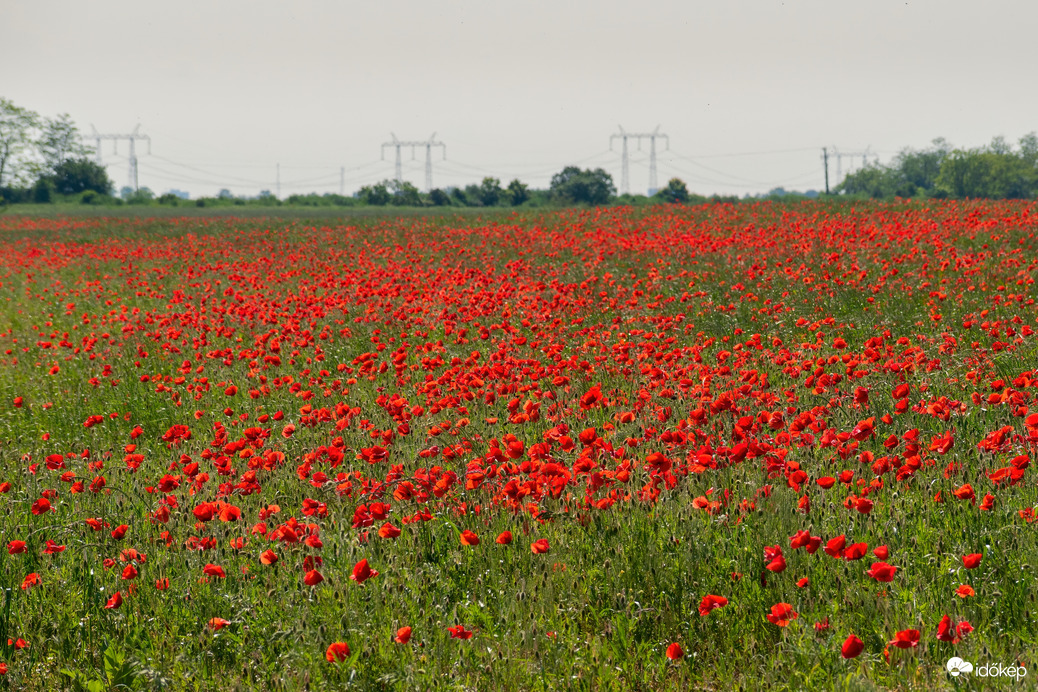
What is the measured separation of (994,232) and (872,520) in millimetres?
12704

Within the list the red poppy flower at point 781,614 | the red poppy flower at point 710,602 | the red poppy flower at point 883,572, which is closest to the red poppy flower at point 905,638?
the red poppy flower at point 883,572

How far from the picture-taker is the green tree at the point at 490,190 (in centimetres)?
7625

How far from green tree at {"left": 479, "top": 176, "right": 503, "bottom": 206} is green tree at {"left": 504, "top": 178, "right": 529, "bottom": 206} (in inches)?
44.4

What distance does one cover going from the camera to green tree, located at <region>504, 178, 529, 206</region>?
7494 cm

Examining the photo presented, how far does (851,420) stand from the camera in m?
5.42

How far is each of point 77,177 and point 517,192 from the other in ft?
160

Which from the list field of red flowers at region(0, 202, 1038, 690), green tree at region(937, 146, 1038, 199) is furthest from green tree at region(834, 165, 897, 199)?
field of red flowers at region(0, 202, 1038, 690)

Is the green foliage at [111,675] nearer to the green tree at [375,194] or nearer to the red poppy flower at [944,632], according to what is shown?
the red poppy flower at [944,632]

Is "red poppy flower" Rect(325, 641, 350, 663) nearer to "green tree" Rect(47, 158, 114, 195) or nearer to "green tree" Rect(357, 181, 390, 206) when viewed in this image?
"green tree" Rect(357, 181, 390, 206)

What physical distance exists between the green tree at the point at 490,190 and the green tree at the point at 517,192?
44.4 inches

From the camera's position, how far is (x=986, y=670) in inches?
114

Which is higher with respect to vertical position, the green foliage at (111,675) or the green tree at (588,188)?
the green tree at (588,188)

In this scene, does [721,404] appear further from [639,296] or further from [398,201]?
[398,201]

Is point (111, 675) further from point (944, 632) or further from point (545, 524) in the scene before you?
point (944, 632)
